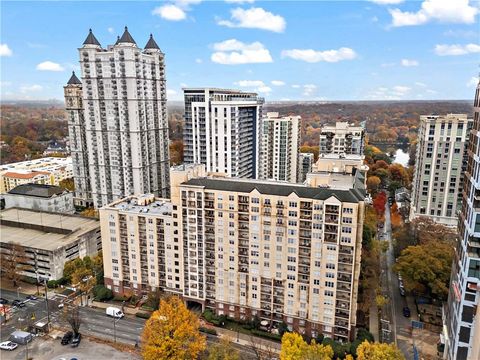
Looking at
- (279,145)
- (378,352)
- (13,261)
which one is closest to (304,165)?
(279,145)

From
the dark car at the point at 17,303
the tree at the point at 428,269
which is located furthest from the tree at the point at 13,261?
the tree at the point at 428,269

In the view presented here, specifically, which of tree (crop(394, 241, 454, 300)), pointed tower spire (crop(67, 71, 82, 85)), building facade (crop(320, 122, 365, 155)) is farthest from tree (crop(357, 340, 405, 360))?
pointed tower spire (crop(67, 71, 82, 85))

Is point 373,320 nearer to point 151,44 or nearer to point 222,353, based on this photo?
point 222,353

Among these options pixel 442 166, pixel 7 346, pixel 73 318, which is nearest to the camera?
pixel 7 346

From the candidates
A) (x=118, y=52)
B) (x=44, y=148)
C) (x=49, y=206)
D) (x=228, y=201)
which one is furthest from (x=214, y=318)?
(x=44, y=148)

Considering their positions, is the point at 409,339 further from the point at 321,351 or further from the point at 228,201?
the point at 228,201

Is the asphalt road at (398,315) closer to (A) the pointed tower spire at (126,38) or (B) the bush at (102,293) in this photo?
(B) the bush at (102,293)
